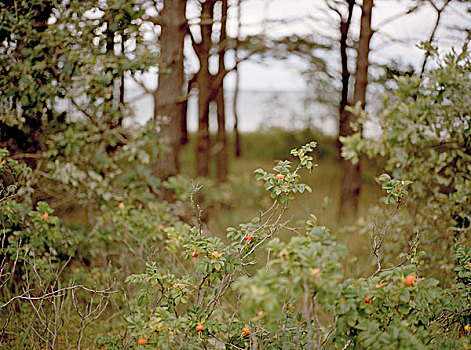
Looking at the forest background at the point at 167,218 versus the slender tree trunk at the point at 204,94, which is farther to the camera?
the slender tree trunk at the point at 204,94

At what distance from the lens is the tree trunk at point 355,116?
5457 millimetres

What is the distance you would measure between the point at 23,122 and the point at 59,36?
73 cm

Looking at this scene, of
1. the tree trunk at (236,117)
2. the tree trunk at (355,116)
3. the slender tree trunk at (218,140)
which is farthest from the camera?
the tree trunk at (236,117)

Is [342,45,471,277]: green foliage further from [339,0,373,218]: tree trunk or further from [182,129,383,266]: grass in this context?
[339,0,373,218]: tree trunk

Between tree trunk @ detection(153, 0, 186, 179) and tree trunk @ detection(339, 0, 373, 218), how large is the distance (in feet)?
6.87

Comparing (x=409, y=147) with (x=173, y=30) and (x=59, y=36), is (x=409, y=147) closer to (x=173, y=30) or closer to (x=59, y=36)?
(x=173, y=30)

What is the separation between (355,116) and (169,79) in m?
2.60

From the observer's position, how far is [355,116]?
5.92 metres

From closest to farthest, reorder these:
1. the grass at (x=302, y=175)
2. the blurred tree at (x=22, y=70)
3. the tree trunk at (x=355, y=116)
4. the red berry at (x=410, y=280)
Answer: the red berry at (x=410, y=280) < the blurred tree at (x=22, y=70) < the tree trunk at (x=355, y=116) < the grass at (x=302, y=175)

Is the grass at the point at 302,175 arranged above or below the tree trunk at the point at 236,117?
below

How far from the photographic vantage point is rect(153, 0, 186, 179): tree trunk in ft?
14.5

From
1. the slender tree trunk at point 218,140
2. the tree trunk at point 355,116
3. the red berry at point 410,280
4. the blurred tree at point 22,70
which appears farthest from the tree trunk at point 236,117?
the red berry at point 410,280

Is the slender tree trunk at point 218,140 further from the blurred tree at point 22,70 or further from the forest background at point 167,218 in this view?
the blurred tree at point 22,70

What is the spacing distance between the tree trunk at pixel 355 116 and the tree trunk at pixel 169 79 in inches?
82.5
